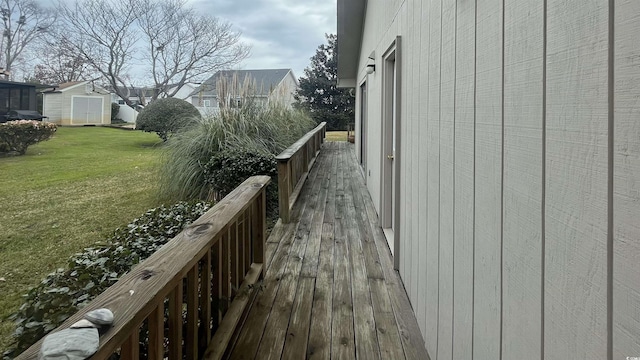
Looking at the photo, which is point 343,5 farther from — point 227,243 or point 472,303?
point 472,303

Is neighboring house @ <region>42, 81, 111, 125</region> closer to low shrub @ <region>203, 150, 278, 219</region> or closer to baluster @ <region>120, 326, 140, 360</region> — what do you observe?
low shrub @ <region>203, 150, 278, 219</region>

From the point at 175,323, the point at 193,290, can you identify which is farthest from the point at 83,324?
the point at 193,290

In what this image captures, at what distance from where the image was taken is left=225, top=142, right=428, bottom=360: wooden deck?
2328 mm

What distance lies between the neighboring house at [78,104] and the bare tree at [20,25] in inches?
109

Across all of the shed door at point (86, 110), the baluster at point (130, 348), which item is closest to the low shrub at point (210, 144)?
the baluster at point (130, 348)

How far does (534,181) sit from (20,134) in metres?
14.6

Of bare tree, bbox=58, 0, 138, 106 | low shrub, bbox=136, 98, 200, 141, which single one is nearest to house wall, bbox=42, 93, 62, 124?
bare tree, bbox=58, 0, 138, 106

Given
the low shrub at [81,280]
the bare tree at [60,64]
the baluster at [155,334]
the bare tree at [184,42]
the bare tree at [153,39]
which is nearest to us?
the baluster at [155,334]

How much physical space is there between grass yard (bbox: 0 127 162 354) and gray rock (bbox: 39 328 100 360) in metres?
1.43

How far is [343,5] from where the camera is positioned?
828 centimetres

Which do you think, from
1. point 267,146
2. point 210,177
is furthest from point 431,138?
point 267,146

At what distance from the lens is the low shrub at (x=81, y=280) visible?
154cm

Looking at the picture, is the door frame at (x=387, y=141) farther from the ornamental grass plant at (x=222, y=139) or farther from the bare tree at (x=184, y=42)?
the bare tree at (x=184, y=42)

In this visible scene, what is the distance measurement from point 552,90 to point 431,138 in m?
1.33
